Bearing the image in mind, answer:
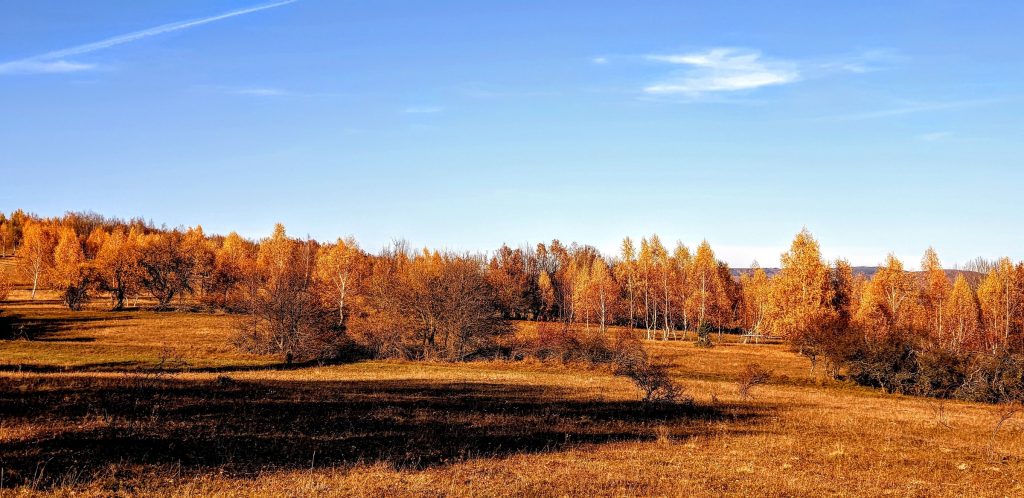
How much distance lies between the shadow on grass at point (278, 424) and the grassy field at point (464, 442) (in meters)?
0.08

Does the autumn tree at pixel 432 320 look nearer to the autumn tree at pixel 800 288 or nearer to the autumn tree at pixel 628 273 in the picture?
the autumn tree at pixel 800 288

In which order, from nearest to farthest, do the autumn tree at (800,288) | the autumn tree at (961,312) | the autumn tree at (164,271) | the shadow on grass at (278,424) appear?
the shadow on grass at (278,424) → the autumn tree at (800,288) → the autumn tree at (961,312) → the autumn tree at (164,271)

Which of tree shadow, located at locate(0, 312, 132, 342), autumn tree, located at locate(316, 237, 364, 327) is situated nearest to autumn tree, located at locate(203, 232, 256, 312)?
autumn tree, located at locate(316, 237, 364, 327)

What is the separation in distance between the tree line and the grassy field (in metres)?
17.7

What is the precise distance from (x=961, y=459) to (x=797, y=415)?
969 centimetres

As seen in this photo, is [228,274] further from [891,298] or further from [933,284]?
[933,284]

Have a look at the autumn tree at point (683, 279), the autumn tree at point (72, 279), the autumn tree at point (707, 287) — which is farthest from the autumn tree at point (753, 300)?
the autumn tree at point (72, 279)

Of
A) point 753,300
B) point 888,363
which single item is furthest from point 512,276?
point 888,363

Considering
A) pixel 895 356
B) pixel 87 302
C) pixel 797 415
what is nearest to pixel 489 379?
pixel 797 415

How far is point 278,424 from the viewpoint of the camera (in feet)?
66.1

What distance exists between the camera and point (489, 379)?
42.9 metres

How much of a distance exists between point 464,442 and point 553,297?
121197 millimetres

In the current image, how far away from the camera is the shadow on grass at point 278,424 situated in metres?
14.9

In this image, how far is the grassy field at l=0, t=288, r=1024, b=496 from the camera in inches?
542
